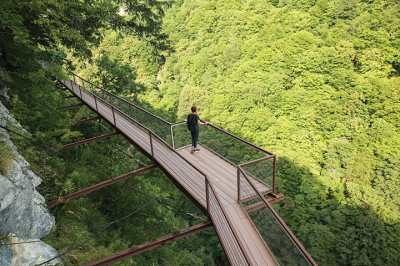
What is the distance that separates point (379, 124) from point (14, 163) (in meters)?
39.9

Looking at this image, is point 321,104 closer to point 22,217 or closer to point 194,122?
point 194,122

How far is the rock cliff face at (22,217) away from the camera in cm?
397

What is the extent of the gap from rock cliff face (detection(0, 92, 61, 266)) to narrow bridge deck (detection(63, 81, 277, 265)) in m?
2.69

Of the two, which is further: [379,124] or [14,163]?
[379,124]

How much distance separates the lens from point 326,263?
24859 millimetres

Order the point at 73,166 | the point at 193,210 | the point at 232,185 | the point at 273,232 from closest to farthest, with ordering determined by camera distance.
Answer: the point at 273,232, the point at 232,185, the point at 73,166, the point at 193,210

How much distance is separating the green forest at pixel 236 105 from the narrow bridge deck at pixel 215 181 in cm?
106

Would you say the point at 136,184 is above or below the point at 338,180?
above

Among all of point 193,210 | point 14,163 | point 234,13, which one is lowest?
point 193,210

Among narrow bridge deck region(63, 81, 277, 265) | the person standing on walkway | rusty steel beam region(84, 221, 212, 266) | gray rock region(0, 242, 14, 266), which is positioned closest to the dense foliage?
narrow bridge deck region(63, 81, 277, 265)

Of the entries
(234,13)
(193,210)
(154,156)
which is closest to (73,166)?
(154,156)

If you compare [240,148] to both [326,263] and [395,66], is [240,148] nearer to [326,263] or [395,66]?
[326,263]

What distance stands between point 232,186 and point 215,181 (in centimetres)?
42

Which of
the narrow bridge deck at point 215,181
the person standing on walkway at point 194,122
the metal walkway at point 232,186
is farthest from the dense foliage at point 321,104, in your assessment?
the person standing on walkway at point 194,122
